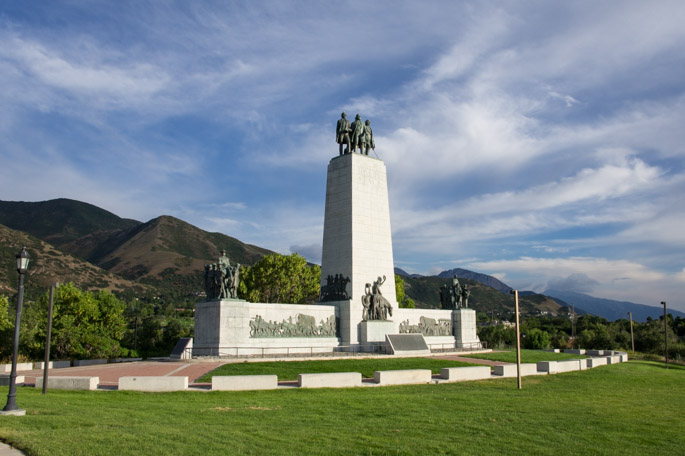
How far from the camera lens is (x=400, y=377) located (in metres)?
20.7

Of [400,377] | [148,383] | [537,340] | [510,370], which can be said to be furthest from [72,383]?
[537,340]

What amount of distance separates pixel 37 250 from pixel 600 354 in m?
107

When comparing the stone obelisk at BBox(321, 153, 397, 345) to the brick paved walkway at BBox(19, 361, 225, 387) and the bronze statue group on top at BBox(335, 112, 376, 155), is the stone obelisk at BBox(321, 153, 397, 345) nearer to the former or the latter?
the bronze statue group on top at BBox(335, 112, 376, 155)

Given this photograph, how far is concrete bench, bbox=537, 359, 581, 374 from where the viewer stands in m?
25.9

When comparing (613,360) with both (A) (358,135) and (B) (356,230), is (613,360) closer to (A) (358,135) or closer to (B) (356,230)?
(B) (356,230)

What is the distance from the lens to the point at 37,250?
11488cm

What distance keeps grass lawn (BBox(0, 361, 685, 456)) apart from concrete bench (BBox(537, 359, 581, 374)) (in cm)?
650

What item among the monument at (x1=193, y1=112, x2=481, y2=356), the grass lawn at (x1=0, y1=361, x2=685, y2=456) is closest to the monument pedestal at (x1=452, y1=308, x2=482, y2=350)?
the monument at (x1=193, y1=112, x2=481, y2=356)

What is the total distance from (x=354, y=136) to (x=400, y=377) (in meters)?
21.3

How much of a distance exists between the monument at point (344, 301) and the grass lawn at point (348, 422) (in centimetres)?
1246

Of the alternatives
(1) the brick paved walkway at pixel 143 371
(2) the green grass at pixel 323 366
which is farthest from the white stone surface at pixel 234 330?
(2) the green grass at pixel 323 366

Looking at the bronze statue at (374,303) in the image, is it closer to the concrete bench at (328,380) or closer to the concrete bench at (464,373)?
the concrete bench at (464,373)

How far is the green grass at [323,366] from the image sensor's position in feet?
74.8

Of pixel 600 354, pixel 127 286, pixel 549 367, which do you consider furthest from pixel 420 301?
pixel 549 367
